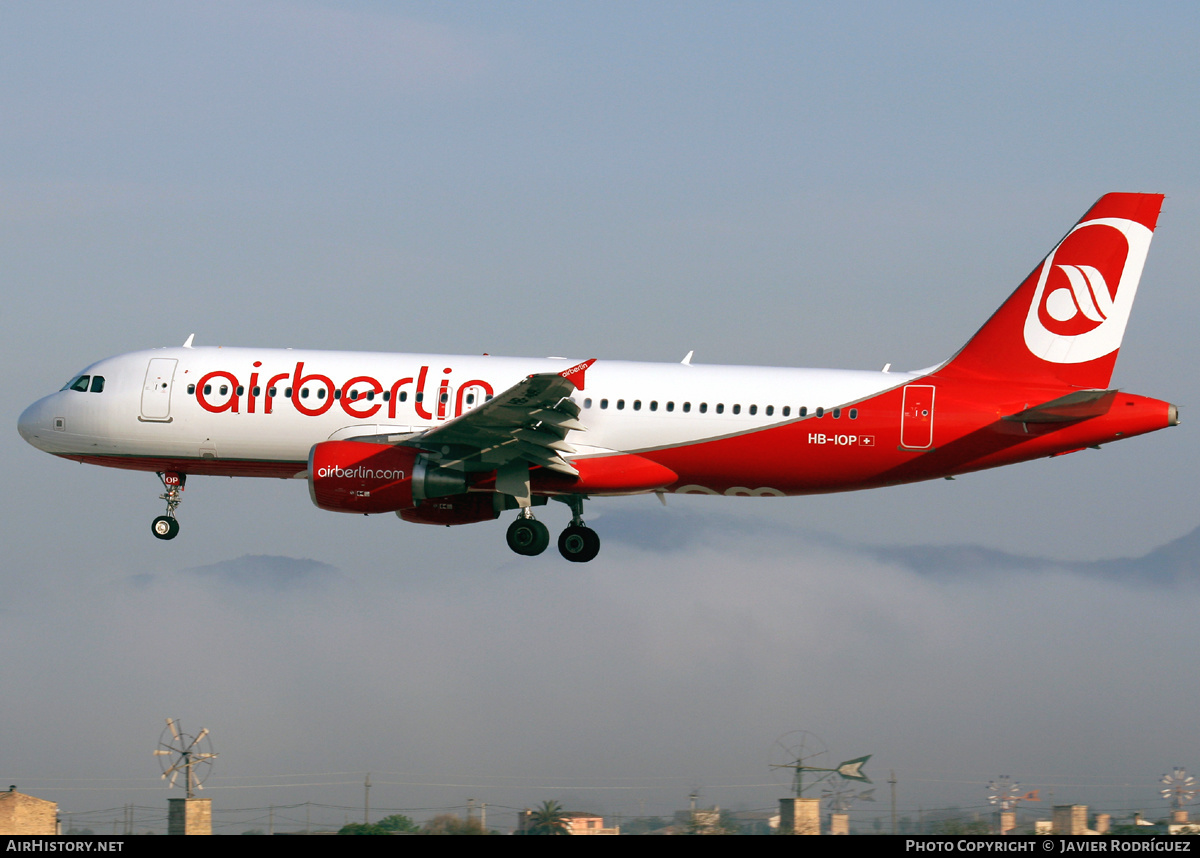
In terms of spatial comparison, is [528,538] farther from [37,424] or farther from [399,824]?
[37,424]

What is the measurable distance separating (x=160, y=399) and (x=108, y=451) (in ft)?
7.91

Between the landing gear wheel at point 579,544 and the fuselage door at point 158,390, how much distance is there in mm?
11860

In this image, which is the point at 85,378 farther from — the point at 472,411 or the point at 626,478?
the point at 626,478

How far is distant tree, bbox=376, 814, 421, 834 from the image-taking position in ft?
104

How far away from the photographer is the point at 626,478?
130 feet

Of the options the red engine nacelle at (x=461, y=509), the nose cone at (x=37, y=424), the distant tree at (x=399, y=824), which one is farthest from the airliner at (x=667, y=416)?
the distant tree at (x=399, y=824)

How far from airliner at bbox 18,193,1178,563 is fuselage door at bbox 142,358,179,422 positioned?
64mm

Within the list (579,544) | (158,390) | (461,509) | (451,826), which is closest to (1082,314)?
(579,544)

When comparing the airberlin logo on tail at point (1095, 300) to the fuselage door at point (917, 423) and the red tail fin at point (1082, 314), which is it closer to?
the red tail fin at point (1082, 314)

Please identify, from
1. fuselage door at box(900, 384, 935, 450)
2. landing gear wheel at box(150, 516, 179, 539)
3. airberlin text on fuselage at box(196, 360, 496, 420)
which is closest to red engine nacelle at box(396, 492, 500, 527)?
airberlin text on fuselage at box(196, 360, 496, 420)

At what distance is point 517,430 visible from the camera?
3822 cm

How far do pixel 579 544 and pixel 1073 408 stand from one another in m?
14.2

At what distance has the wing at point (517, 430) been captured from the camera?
120 ft
